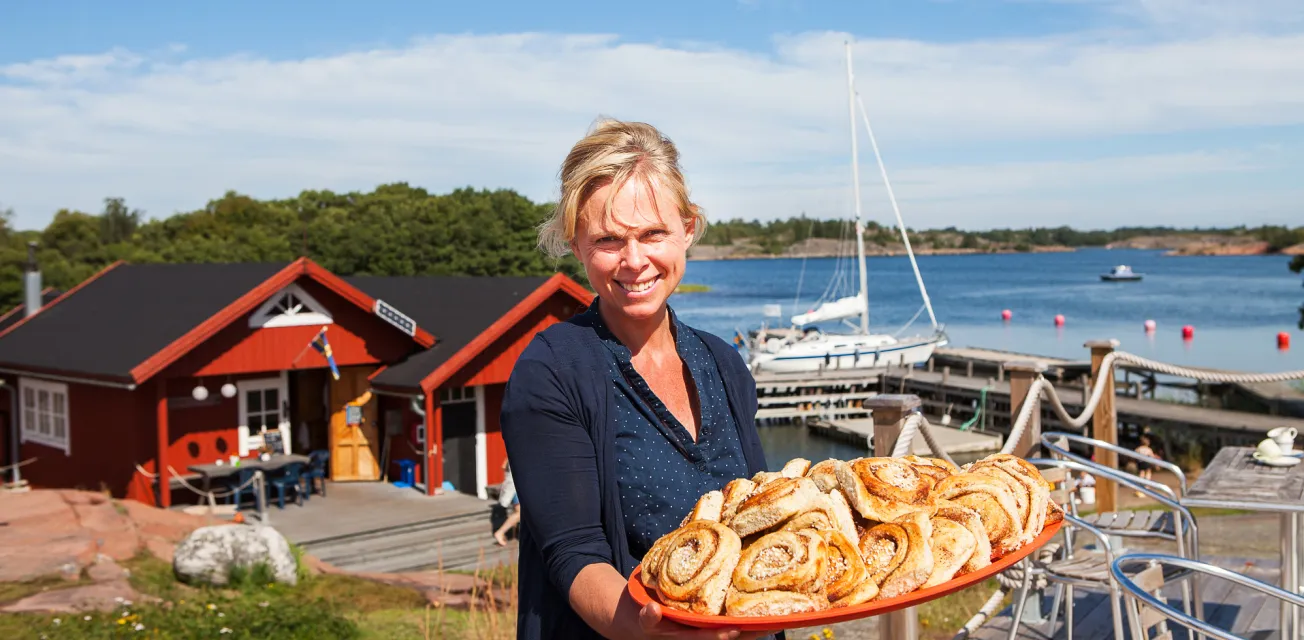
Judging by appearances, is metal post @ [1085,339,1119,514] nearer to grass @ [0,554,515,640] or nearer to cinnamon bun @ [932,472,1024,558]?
grass @ [0,554,515,640]

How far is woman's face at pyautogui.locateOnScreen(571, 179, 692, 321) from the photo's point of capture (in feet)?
7.25

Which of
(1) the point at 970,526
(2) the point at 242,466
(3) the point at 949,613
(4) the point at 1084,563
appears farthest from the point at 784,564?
(2) the point at 242,466

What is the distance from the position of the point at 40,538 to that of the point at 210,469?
17.4 ft

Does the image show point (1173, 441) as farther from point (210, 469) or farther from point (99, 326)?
point (99, 326)

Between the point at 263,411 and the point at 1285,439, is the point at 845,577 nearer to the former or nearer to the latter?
Answer: the point at 1285,439

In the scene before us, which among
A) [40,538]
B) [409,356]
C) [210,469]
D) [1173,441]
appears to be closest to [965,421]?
[1173,441]

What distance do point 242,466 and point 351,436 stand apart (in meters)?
2.97

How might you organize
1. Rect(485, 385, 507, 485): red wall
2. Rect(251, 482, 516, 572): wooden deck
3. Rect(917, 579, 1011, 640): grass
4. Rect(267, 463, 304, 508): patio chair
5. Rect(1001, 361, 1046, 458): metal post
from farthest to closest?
Rect(485, 385, 507, 485): red wall
Rect(267, 463, 304, 508): patio chair
Rect(251, 482, 516, 572): wooden deck
Rect(917, 579, 1011, 640): grass
Rect(1001, 361, 1046, 458): metal post

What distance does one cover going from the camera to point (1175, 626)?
5699mm

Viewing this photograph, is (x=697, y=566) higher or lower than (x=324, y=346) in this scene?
higher

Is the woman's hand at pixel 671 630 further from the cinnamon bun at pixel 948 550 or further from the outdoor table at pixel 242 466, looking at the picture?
the outdoor table at pixel 242 466

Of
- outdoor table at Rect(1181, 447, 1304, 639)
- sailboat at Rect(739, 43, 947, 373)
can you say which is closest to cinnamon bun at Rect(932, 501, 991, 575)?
outdoor table at Rect(1181, 447, 1304, 639)

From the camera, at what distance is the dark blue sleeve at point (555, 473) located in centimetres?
202

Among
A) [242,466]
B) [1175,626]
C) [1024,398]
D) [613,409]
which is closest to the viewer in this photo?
[613,409]
